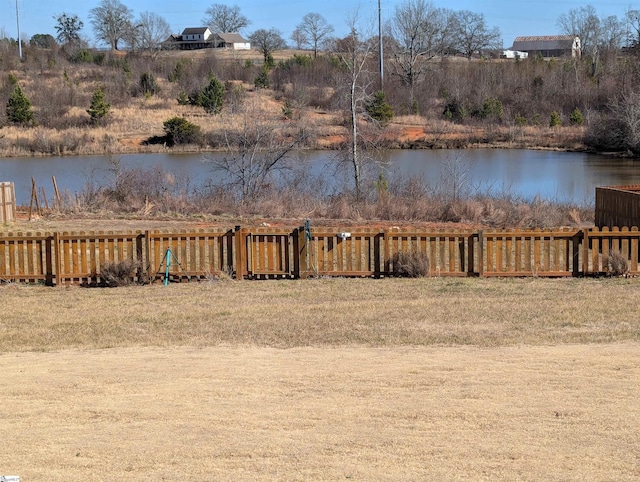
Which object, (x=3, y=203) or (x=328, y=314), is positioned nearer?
(x=328, y=314)

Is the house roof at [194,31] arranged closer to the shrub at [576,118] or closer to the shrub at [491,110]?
the shrub at [491,110]

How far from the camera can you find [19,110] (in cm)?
7244

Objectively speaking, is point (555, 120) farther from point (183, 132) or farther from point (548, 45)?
point (548, 45)

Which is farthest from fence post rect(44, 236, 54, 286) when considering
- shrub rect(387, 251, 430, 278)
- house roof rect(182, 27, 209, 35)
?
house roof rect(182, 27, 209, 35)

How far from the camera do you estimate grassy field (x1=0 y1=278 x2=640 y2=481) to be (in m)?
5.68

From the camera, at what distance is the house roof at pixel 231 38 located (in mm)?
151375

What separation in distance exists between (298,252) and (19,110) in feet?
208

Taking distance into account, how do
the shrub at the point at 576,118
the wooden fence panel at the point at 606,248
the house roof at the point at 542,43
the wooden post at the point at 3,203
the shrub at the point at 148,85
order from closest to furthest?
the wooden fence panel at the point at 606,248 < the wooden post at the point at 3,203 < the shrub at the point at 576,118 < the shrub at the point at 148,85 < the house roof at the point at 542,43

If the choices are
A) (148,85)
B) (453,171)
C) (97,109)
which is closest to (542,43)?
(148,85)

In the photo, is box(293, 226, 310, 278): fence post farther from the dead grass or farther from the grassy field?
the grassy field

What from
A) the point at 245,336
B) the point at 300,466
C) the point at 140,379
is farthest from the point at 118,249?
the point at 300,466

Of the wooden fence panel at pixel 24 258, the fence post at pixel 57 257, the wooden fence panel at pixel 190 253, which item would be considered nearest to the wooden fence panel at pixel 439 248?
the wooden fence panel at pixel 190 253

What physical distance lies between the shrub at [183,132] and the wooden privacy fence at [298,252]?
5207 cm

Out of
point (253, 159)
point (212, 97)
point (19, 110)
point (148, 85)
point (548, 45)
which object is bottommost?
point (253, 159)
